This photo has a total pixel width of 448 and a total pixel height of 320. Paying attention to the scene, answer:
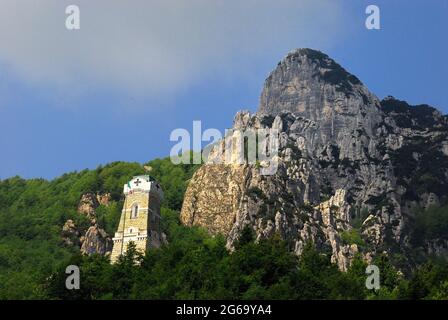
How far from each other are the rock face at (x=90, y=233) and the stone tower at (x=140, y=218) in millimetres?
11526

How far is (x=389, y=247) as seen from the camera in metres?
145

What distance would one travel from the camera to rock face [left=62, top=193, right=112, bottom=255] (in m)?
130

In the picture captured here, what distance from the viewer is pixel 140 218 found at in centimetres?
11006

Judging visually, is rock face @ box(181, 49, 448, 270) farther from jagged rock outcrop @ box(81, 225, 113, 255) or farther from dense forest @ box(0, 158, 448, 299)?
dense forest @ box(0, 158, 448, 299)

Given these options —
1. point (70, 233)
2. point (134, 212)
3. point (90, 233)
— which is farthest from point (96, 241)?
point (134, 212)

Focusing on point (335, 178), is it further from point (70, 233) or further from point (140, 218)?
point (140, 218)

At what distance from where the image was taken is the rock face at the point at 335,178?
129250 millimetres

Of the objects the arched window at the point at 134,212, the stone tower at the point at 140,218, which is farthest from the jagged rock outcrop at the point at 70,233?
the arched window at the point at 134,212

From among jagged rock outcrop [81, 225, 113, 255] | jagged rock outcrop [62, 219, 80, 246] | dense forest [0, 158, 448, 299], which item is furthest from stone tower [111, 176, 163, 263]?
jagged rock outcrop [62, 219, 80, 246]

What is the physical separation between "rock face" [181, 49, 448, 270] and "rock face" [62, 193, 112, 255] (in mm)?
14542

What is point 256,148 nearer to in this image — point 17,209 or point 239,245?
point 17,209

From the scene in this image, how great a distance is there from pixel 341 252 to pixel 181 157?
57.9 meters

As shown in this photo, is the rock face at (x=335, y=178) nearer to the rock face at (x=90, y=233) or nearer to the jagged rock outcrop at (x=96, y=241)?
the jagged rock outcrop at (x=96, y=241)

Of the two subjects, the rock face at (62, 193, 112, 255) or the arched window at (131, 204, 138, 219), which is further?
the rock face at (62, 193, 112, 255)
